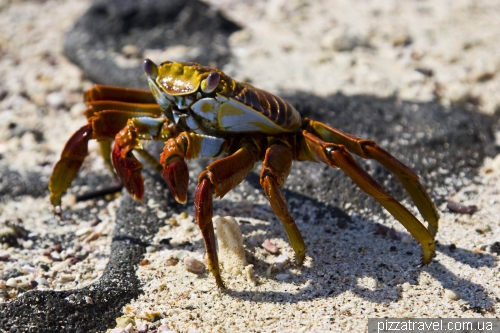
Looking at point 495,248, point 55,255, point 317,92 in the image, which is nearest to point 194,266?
point 55,255

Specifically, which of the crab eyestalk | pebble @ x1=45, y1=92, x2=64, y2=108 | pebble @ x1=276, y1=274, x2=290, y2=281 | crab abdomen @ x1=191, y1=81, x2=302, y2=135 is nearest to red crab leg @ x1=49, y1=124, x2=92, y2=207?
the crab eyestalk

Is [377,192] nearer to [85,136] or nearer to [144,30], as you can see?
[85,136]

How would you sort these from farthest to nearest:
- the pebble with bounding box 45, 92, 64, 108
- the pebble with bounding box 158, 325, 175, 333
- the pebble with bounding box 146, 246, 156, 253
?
the pebble with bounding box 45, 92, 64, 108
the pebble with bounding box 146, 246, 156, 253
the pebble with bounding box 158, 325, 175, 333

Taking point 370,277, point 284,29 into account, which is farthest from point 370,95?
point 370,277

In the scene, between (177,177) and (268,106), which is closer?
(177,177)

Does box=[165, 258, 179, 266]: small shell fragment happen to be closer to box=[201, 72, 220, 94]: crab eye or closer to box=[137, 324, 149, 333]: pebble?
box=[137, 324, 149, 333]: pebble

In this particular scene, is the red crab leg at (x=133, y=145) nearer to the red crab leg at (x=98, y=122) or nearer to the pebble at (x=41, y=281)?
the red crab leg at (x=98, y=122)
